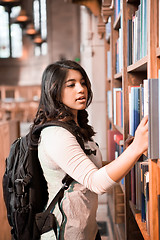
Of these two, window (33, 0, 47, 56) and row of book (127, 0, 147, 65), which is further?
window (33, 0, 47, 56)

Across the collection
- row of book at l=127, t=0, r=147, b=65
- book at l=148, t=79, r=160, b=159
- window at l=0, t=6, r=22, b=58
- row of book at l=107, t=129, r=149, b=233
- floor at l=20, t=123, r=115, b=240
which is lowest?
floor at l=20, t=123, r=115, b=240

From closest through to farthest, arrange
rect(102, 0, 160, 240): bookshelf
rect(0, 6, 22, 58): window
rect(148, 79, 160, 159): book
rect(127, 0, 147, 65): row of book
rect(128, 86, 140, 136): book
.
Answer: rect(148, 79, 160, 159): book → rect(102, 0, 160, 240): bookshelf → rect(127, 0, 147, 65): row of book → rect(128, 86, 140, 136): book → rect(0, 6, 22, 58): window

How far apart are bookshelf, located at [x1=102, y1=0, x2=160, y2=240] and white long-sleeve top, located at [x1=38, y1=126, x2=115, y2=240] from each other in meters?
0.22

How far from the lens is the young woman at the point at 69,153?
117 cm

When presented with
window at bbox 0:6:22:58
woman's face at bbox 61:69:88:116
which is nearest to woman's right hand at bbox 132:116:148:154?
woman's face at bbox 61:69:88:116

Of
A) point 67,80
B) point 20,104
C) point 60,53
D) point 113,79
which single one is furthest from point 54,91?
point 60,53

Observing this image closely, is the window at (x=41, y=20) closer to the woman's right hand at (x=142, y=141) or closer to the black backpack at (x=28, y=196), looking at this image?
the black backpack at (x=28, y=196)

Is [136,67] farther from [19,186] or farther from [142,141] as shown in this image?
[19,186]

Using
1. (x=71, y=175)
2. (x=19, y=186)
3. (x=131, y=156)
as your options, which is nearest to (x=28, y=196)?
(x=19, y=186)

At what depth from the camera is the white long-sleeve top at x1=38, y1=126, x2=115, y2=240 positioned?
1152 millimetres

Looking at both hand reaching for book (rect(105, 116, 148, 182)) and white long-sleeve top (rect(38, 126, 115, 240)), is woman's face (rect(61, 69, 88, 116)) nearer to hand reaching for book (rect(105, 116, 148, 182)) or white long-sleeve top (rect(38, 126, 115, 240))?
white long-sleeve top (rect(38, 126, 115, 240))

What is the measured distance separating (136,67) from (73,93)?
13.7 inches

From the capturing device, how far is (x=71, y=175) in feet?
3.85

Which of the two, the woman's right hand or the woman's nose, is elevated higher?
the woman's nose
